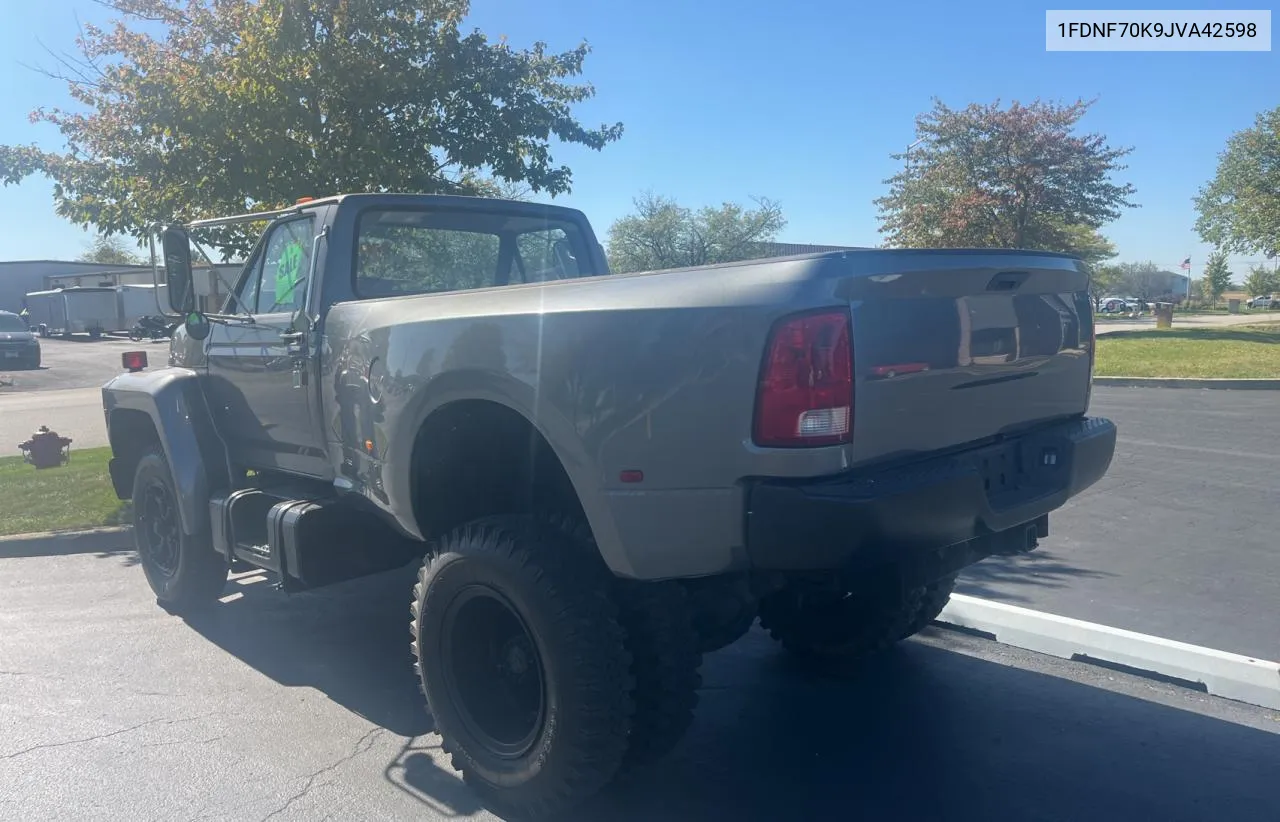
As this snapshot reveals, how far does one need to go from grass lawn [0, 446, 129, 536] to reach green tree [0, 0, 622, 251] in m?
2.43

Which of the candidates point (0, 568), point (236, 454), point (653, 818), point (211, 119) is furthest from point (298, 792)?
point (211, 119)

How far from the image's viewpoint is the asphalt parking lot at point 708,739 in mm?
3521

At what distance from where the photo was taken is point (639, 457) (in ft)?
9.63

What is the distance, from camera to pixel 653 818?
3430mm

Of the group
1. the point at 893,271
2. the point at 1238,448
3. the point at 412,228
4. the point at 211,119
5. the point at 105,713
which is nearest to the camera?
the point at 893,271

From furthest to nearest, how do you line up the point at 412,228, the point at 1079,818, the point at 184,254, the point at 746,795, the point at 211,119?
the point at 211,119 < the point at 184,254 < the point at 412,228 < the point at 746,795 < the point at 1079,818

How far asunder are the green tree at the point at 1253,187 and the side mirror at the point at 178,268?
3096cm

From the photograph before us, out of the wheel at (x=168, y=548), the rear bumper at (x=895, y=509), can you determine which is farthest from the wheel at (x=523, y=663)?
the wheel at (x=168, y=548)

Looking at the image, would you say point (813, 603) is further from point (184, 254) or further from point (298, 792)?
point (184, 254)

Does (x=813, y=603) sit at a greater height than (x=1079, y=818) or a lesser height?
greater

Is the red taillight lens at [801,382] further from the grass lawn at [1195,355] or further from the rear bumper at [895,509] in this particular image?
the grass lawn at [1195,355]

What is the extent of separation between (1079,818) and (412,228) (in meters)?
3.84

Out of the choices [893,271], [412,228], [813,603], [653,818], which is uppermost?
[412,228]

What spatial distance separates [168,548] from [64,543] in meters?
2.43
